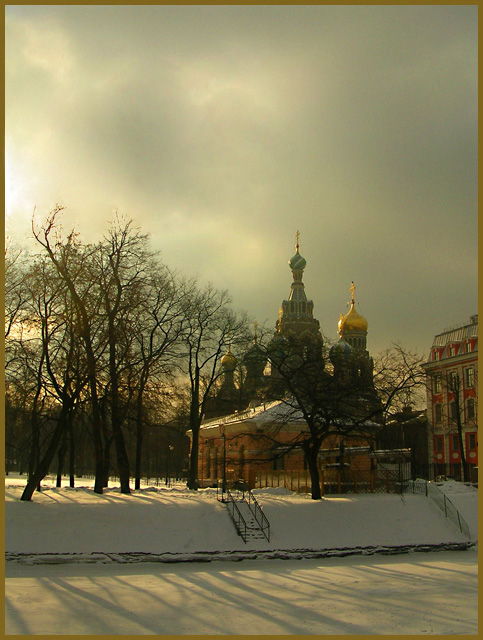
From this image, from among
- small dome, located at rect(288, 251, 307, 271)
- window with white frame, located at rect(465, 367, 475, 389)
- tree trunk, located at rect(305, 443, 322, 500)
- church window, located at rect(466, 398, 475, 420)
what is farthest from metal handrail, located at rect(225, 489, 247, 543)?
small dome, located at rect(288, 251, 307, 271)

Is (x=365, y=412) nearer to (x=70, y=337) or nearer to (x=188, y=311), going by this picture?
(x=188, y=311)

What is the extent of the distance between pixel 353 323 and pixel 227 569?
73.4m

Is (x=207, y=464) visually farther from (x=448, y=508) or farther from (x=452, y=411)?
(x=448, y=508)

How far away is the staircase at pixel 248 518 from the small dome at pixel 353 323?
209 feet

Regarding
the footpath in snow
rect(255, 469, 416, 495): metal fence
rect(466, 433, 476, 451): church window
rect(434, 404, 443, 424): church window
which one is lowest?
the footpath in snow

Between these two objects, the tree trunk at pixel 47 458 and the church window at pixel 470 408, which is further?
the church window at pixel 470 408

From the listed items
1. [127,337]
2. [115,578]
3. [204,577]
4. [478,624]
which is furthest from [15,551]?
→ [478,624]

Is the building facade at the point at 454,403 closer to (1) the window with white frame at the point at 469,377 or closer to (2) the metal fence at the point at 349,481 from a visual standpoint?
(1) the window with white frame at the point at 469,377

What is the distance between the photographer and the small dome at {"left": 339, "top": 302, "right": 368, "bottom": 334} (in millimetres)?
92188

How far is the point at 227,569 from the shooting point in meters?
21.0

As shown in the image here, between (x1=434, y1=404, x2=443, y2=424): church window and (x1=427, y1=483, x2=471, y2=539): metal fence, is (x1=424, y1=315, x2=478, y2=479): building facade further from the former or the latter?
(x1=427, y1=483, x2=471, y2=539): metal fence

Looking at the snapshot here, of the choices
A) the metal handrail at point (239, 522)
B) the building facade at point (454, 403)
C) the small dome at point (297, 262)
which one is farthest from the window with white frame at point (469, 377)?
the small dome at point (297, 262)

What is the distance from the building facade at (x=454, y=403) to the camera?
2211 inches

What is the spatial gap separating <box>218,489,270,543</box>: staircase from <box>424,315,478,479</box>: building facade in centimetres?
2978
